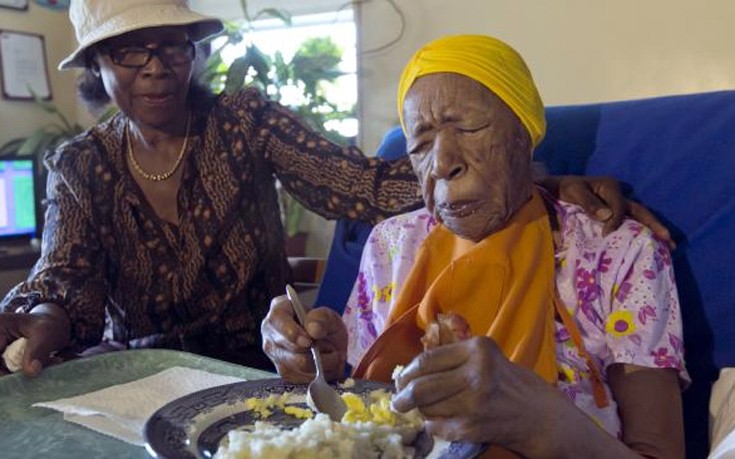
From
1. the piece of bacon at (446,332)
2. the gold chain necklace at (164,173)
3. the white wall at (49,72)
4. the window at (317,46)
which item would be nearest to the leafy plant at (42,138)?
the white wall at (49,72)

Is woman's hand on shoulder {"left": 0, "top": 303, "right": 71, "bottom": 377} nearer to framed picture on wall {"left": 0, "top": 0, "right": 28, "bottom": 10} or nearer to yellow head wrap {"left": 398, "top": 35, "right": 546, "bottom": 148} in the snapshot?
yellow head wrap {"left": 398, "top": 35, "right": 546, "bottom": 148}

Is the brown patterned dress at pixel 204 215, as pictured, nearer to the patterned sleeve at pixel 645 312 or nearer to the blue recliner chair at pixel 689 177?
the blue recliner chair at pixel 689 177

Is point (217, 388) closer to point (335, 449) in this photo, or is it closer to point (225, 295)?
point (335, 449)

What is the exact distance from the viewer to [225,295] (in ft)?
5.97

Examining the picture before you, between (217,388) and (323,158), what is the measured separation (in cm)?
77

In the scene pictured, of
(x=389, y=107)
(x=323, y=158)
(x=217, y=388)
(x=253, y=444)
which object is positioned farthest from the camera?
(x=389, y=107)

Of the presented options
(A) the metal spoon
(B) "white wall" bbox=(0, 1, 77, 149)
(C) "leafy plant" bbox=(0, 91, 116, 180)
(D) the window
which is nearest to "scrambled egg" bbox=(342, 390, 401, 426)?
(A) the metal spoon

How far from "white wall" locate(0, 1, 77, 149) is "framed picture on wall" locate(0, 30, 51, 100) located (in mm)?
38

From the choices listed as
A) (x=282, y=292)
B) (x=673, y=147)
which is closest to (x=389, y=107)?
(x=282, y=292)

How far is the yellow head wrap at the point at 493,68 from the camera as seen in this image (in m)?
1.16

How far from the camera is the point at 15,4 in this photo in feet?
13.5

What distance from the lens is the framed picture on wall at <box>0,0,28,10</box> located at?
404cm

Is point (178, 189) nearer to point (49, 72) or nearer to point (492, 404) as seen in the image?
point (492, 404)

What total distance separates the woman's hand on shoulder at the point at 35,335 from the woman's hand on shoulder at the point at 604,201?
0.92 m
